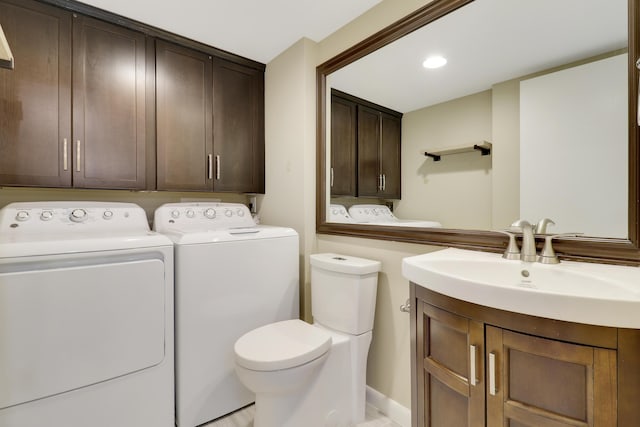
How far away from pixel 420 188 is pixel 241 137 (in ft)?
4.56

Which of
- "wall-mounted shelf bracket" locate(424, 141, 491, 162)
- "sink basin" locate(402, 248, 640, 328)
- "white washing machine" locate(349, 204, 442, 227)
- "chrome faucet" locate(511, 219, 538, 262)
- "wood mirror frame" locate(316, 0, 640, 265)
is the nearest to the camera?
"sink basin" locate(402, 248, 640, 328)

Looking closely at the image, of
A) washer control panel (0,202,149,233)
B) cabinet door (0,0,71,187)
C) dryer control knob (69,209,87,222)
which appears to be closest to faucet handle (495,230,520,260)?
washer control panel (0,202,149,233)

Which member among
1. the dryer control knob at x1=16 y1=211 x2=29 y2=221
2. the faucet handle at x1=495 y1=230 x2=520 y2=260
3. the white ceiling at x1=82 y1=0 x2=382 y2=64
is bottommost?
the faucet handle at x1=495 y1=230 x2=520 y2=260

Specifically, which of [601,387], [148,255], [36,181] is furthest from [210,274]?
[601,387]

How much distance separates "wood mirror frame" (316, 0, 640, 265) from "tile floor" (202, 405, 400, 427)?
0.98 m

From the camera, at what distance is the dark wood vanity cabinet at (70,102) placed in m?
1.49

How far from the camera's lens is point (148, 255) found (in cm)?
140

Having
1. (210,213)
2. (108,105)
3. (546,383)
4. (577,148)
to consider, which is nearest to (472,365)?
(546,383)

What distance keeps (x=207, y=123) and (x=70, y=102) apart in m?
0.74

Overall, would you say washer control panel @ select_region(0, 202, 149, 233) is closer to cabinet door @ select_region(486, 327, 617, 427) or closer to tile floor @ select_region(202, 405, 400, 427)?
tile floor @ select_region(202, 405, 400, 427)

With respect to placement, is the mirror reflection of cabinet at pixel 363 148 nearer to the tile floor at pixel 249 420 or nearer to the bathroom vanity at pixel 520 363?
the bathroom vanity at pixel 520 363

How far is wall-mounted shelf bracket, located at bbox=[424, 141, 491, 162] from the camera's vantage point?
1338 mm

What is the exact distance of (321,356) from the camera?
53.2 inches

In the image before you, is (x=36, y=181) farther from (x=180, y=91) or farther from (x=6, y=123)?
(x=180, y=91)
